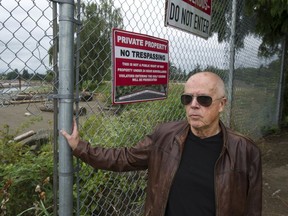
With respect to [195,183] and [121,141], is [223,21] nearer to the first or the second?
[121,141]

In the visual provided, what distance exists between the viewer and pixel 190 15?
303 cm

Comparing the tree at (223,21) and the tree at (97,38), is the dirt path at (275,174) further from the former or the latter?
the tree at (97,38)

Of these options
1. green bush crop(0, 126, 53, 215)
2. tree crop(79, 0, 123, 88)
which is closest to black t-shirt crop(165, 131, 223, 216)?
tree crop(79, 0, 123, 88)

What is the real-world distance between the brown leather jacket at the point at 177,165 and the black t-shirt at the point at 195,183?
4cm

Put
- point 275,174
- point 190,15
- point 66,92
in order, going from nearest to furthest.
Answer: point 66,92, point 190,15, point 275,174

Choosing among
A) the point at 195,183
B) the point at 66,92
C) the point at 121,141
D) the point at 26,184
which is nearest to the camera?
the point at 66,92

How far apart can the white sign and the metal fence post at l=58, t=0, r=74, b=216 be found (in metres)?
1.23

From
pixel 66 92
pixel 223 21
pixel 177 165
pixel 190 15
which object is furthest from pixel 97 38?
pixel 223 21

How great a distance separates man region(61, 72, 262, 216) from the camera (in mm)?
1900

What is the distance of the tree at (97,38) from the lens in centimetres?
190

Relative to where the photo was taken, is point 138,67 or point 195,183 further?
point 138,67

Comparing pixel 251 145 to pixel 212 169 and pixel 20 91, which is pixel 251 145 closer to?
pixel 212 169

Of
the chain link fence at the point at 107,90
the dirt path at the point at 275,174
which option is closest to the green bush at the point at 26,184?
the chain link fence at the point at 107,90

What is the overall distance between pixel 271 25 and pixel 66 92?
252 inches
